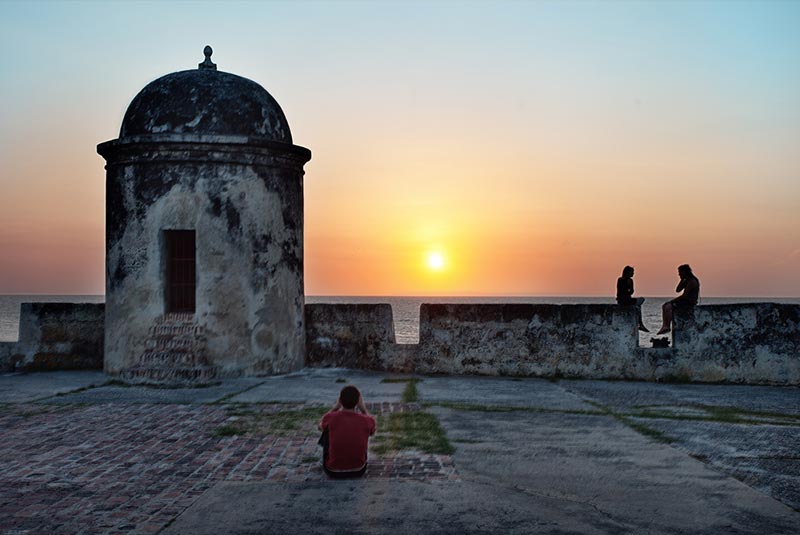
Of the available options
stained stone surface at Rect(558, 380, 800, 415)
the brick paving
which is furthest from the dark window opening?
stained stone surface at Rect(558, 380, 800, 415)

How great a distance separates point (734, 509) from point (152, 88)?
9.97 meters

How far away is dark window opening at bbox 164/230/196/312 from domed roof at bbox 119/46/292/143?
62.7 inches

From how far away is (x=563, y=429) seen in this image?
24.7ft

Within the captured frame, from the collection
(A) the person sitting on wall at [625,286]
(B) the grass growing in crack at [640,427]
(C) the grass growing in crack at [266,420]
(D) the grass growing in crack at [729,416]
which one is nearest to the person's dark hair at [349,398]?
(C) the grass growing in crack at [266,420]

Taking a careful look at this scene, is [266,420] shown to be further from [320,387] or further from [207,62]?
[207,62]

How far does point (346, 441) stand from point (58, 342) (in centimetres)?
853

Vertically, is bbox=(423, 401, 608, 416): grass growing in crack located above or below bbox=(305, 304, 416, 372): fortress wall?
below

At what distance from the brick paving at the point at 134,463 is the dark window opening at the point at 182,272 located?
3.05 metres

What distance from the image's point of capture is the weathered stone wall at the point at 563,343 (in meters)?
11.5

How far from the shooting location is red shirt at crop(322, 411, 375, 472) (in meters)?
5.73

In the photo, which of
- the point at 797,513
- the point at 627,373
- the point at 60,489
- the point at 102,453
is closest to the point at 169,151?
the point at 102,453

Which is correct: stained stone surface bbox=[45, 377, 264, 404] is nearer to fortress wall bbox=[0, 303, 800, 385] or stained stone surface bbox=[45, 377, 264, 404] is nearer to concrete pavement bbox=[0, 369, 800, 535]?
concrete pavement bbox=[0, 369, 800, 535]

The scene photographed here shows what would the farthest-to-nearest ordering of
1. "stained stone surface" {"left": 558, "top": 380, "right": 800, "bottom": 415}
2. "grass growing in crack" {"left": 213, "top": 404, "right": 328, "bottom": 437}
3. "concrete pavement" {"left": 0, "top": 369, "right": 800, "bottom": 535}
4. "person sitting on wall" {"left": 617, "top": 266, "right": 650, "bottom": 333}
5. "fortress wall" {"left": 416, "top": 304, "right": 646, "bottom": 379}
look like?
"person sitting on wall" {"left": 617, "top": 266, "right": 650, "bottom": 333}, "fortress wall" {"left": 416, "top": 304, "right": 646, "bottom": 379}, "stained stone surface" {"left": 558, "top": 380, "right": 800, "bottom": 415}, "grass growing in crack" {"left": 213, "top": 404, "right": 328, "bottom": 437}, "concrete pavement" {"left": 0, "top": 369, "right": 800, "bottom": 535}

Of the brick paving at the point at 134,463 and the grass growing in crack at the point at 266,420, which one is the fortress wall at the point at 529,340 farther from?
the grass growing in crack at the point at 266,420
